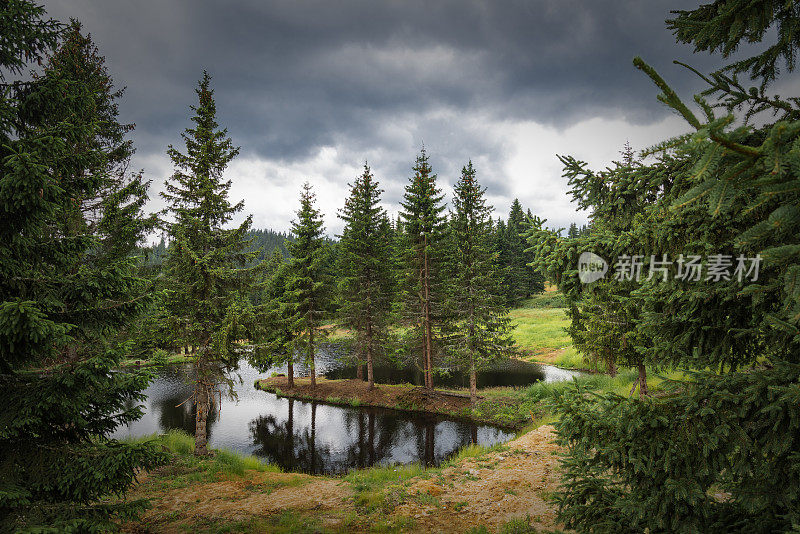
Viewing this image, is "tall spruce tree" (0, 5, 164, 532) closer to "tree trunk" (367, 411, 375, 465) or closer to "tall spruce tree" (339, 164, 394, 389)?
"tree trunk" (367, 411, 375, 465)

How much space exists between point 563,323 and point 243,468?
41.7m

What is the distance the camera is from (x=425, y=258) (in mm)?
23312

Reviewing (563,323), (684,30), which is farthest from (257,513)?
(563,323)

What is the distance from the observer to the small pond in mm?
16750

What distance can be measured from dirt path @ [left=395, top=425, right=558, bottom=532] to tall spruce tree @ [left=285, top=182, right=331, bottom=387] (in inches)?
610

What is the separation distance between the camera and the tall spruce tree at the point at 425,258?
23000 millimetres

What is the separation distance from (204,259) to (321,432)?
12.8 meters

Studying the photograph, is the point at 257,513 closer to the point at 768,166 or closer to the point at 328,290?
the point at 768,166

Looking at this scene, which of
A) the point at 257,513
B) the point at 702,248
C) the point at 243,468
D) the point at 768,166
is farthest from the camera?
the point at 243,468

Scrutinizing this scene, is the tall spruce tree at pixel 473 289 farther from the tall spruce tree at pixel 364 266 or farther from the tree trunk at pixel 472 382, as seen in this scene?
the tall spruce tree at pixel 364 266

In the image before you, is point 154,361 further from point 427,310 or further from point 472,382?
point 472,382

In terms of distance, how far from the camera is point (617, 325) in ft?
45.8

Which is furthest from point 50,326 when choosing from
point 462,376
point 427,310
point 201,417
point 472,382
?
point 462,376

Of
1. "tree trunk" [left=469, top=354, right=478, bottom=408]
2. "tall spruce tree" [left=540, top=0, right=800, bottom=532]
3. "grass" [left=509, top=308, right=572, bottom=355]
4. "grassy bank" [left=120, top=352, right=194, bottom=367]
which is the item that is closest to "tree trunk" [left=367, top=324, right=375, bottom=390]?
"tree trunk" [left=469, top=354, right=478, bottom=408]
